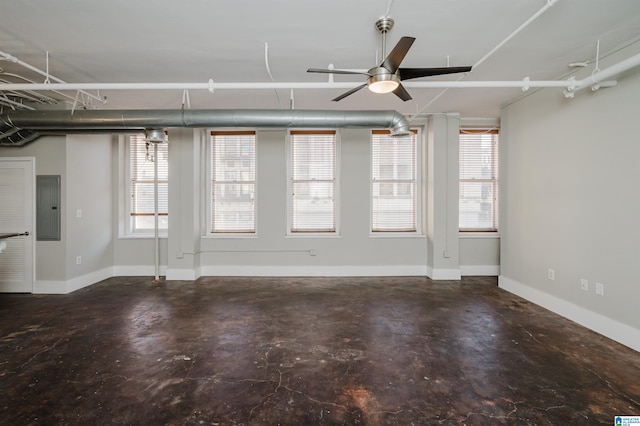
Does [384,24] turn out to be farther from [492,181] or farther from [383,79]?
[492,181]

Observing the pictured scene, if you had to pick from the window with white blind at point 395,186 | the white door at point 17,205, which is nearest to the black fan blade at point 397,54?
the window with white blind at point 395,186

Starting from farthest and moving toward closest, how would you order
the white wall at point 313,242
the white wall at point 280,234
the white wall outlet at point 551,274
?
the white wall at point 313,242 → the white wall at point 280,234 → the white wall outlet at point 551,274

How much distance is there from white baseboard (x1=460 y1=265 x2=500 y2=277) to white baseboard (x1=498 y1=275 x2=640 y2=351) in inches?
34.2

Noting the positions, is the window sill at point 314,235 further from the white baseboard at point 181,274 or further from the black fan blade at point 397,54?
the black fan blade at point 397,54

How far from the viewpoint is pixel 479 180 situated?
541cm

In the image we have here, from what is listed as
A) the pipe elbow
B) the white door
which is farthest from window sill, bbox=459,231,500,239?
the white door

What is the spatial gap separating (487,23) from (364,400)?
3237 millimetres

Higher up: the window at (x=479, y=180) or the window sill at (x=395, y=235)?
the window at (x=479, y=180)

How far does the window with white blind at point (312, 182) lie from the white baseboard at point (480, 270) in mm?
2588

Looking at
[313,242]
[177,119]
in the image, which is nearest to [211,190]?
[177,119]

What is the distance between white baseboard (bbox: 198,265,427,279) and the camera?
208 inches

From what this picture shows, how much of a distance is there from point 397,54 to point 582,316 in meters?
3.61

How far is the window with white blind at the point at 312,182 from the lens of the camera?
5344 millimetres

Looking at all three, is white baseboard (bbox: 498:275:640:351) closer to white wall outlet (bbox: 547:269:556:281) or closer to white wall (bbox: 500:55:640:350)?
white wall (bbox: 500:55:640:350)
